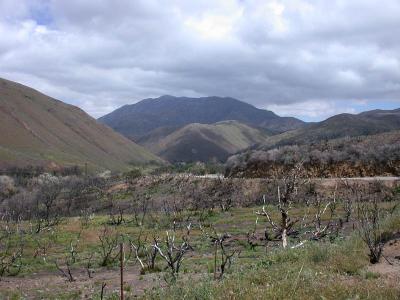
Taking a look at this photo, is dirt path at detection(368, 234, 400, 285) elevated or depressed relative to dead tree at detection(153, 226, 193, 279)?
elevated

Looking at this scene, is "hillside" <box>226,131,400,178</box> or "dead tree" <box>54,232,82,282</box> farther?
"hillside" <box>226,131,400,178</box>

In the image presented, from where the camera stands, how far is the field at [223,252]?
10.2m

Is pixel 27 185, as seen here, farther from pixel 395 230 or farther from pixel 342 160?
pixel 395 230

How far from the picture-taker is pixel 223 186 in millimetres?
61031

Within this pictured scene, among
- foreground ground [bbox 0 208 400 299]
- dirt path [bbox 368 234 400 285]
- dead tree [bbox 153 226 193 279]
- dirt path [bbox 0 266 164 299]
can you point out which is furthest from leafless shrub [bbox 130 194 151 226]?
dirt path [bbox 368 234 400 285]

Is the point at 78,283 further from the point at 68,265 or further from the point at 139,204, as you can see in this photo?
the point at 139,204

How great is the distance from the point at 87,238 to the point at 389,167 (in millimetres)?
34762

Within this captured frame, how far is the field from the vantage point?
10.2m

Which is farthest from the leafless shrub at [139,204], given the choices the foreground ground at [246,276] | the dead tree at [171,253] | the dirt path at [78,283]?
the dead tree at [171,253]

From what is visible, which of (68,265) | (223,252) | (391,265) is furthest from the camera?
(68,265)

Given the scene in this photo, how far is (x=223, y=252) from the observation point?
16.6 m

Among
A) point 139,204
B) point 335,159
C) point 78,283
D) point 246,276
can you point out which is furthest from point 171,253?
point 139,204

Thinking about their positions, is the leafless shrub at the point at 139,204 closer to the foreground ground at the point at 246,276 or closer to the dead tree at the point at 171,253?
the foreground ground at the point at 246,276

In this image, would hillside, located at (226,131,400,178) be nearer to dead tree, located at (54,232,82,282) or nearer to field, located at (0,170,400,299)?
field, located at (0,170,400,299)
